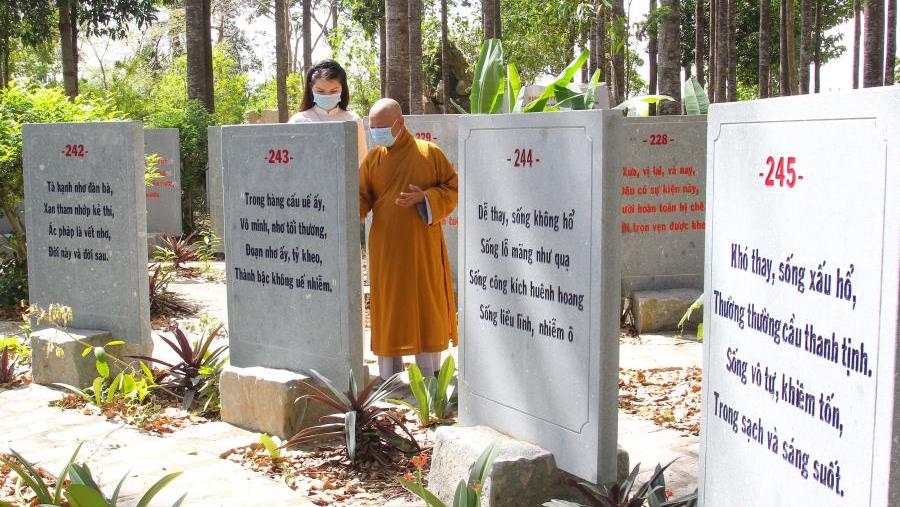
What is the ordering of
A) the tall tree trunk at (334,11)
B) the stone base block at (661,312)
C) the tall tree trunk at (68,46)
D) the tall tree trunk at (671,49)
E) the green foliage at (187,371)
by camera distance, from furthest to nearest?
the tall tree trunk at (334,11), the tall tree trunk at (68,46), the tall tree trunk at (671,49), the stone base block at (661,312), the green foliage at (187,371)

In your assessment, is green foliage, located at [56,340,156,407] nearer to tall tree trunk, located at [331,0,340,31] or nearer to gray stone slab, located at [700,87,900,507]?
gray stone slab, located at [700,87,900,507]

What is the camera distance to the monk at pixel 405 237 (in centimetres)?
611

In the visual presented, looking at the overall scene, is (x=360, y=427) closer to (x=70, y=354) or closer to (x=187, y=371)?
(x=187, y=371)

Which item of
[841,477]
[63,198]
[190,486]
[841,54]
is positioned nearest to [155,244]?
[63,198]

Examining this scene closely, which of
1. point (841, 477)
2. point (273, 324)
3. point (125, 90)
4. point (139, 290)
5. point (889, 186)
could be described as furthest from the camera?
point (125, 90)

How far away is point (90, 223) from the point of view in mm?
6926

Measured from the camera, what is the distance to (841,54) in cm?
3456

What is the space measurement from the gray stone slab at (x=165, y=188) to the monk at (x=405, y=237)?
9179 mm

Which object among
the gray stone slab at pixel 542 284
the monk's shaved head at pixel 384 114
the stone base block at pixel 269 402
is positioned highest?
A: the monk's shaved head at pixel 384 114

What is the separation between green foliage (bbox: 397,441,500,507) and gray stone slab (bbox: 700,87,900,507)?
92cm

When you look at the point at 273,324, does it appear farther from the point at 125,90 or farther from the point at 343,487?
the point at 125,90

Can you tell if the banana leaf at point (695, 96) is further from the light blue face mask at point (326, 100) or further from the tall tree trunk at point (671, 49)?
the tall tree trunk at point (671, 49)

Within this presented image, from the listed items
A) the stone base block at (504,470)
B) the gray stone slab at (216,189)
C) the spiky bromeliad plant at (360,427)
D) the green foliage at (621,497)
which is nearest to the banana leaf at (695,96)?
the spiky bromeliad plant at (360,427)

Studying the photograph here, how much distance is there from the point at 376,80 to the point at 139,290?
2654cm
